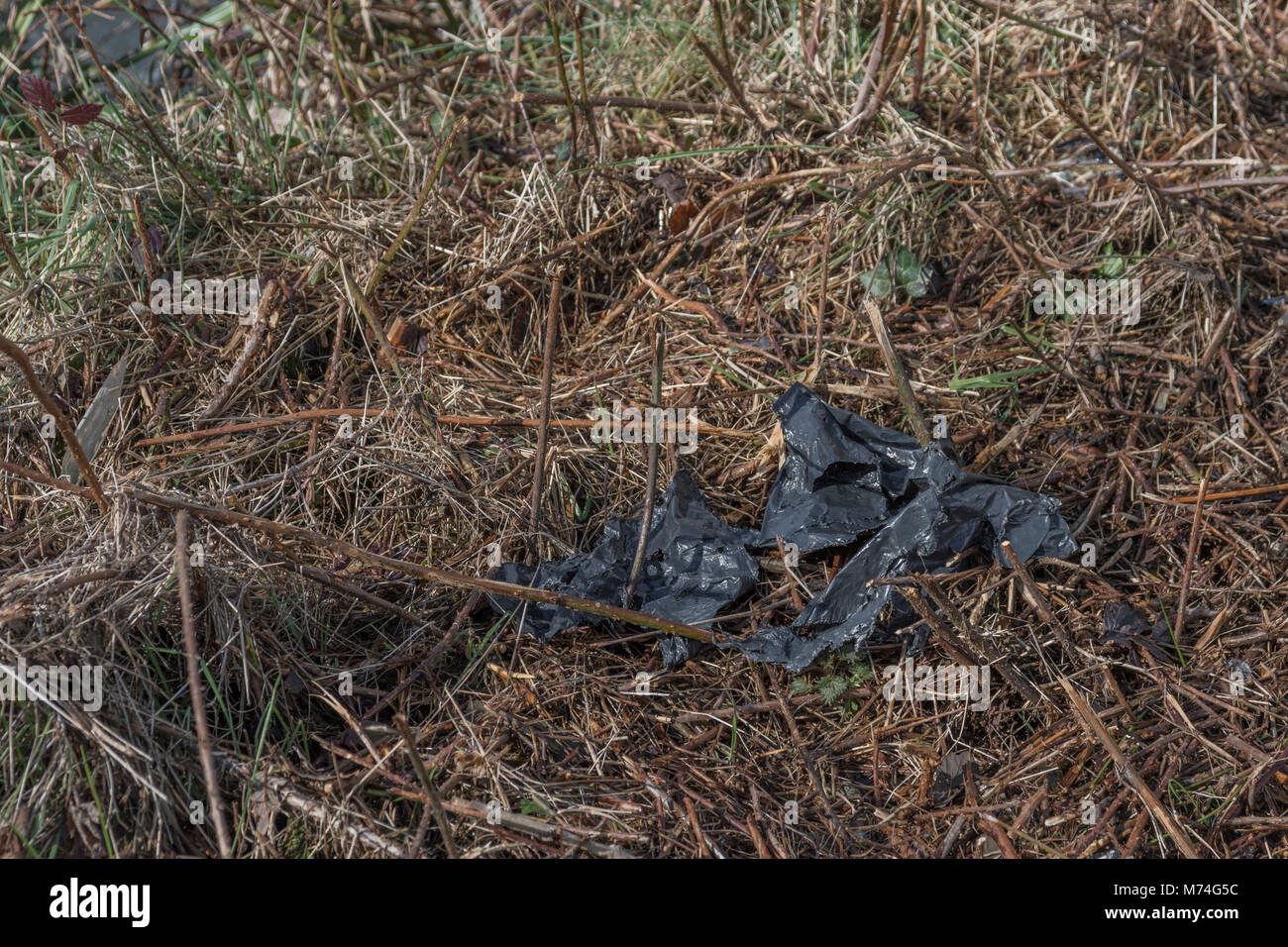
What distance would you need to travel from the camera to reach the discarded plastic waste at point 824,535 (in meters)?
2.49

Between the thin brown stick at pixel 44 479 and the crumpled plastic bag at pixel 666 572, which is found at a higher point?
the thin brown stick at pixel 44 479

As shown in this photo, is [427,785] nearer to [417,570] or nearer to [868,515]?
[417,570]

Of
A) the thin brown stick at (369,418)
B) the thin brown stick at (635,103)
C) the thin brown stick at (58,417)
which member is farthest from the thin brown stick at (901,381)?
the thin brown stick at (58,417)

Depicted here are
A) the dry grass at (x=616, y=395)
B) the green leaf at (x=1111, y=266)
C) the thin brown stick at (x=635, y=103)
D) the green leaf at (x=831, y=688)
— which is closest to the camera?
the dry grass at (x=616, y=395)

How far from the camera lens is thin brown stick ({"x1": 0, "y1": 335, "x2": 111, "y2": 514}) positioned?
2.07 meters

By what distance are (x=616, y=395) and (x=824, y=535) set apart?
0.79 m

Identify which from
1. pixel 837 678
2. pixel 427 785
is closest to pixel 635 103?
pixel 837 678

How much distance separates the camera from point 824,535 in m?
2.58

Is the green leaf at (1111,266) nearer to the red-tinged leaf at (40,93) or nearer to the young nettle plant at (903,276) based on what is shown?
the young nettle plant at (903,276)

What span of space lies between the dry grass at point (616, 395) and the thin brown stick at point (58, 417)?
0.05 metres

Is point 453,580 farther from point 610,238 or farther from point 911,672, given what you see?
point 610,238

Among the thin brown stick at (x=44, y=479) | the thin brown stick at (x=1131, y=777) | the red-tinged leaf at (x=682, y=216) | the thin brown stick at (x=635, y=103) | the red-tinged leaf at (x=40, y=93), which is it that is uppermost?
the thin brown stick at (x=635, y=103)

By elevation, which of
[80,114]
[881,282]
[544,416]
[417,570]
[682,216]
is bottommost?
Answer: [417,570]
